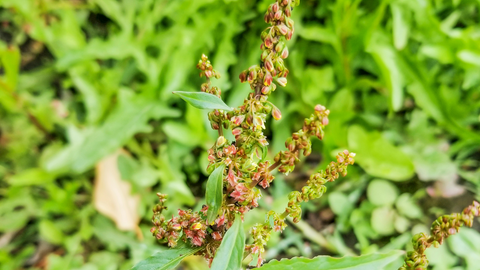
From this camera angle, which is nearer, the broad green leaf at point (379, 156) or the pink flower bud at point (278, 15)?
the pink flower bud at point (278, 15)

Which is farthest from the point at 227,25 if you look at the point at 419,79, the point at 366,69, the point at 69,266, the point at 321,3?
the point at 69,266

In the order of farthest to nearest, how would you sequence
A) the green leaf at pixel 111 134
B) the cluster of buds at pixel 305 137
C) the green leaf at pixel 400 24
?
the green leaf at pixel 111 134 → the green leaf at pixel 400 24 → the cluster of buds at pixel 305 137

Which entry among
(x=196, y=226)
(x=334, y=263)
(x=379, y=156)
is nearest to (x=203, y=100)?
(x=196, y=226)

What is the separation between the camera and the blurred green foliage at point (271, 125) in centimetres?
108

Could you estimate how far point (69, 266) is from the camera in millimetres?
1188

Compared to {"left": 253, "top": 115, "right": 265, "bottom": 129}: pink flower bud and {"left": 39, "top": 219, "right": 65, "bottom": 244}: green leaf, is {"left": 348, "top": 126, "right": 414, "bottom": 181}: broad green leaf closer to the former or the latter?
{"left": 253, "top": 115, "right": 265, "bottom": 129}: pink flower bud

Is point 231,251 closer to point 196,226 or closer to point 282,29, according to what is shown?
point 196,226

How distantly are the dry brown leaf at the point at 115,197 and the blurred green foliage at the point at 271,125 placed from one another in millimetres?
29

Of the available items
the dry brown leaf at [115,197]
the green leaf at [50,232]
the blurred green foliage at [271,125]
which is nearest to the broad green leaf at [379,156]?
the blurred green foliage at [271,125]

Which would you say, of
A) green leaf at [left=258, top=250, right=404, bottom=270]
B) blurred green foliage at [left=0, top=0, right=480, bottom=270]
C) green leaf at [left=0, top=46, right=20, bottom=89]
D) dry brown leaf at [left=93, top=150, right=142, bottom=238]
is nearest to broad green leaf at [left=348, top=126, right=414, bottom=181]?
blurred green foliage at [left=0, top=0, right=480, bottom=270]

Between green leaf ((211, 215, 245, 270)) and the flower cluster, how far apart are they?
0.06 ft

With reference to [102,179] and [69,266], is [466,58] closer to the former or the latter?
[102,179]

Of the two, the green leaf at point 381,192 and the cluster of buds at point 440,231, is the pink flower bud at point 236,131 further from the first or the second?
the green leaf at point 381,192

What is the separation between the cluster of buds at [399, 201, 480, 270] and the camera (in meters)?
0.45
